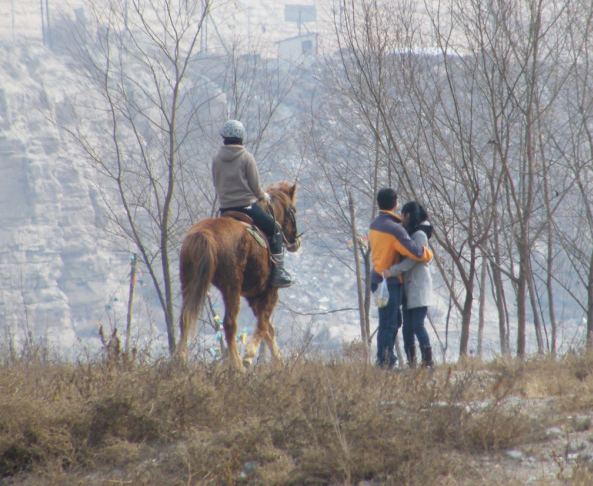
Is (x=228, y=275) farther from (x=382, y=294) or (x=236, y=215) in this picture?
(x=382, y=294)

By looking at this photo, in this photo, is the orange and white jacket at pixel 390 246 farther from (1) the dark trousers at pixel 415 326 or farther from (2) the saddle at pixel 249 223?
(2) the saddle at pixel 249 223

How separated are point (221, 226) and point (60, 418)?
2604 mm

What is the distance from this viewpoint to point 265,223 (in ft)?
21.7

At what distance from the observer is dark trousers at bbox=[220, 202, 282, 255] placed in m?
6.53

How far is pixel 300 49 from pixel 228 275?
89.7 metres

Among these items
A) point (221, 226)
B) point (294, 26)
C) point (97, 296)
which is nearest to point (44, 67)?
point (97, 296)

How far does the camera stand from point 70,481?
3.32 metres

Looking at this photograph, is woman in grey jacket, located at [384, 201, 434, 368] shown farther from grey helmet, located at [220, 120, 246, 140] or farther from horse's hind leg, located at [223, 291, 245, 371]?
grey helmet, located at [220, 120, 246, 140]

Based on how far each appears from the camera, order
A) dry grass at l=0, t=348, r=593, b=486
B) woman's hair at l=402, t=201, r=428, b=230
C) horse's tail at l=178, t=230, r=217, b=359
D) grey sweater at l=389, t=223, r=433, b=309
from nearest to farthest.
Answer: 1. dry grass at l=0, t=348, r=593, b=486
2. horse's tail at l=178, t=230, r=217, b=359
3. grey sweater at l=389, t=223, r=433, b=309
4. woman's hair at l=402, t=201, r=428, b=230

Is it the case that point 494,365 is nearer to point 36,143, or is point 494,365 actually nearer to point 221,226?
point 221,226

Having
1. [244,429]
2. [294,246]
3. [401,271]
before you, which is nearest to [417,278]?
[401,271]

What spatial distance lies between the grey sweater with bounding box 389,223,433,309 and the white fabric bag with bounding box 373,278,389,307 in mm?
171

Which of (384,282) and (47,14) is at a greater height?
(47,14)

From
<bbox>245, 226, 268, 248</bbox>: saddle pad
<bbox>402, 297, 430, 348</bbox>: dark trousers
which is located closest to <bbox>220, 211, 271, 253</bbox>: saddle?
<bbox>245, 226, 268, 248</bbox>: saddle pad
